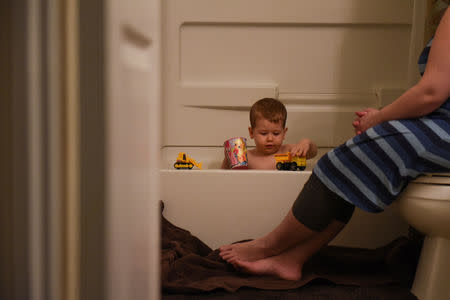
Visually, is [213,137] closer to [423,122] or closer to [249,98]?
[249,98]

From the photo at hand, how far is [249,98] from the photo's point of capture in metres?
1.94

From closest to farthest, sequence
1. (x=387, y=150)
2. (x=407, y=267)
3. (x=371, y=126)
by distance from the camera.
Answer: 1. (x=387, y=150)
2. (x=371, y=126)
3. (x=407, y=267)

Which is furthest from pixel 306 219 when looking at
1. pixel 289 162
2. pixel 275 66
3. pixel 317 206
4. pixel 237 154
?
pixel 275 66

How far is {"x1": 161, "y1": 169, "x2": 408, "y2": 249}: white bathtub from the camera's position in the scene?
145cm

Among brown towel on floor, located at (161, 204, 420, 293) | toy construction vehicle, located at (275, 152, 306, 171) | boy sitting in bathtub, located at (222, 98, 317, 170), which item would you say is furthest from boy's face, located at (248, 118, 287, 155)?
brown towel on floor, located at (161, 204, 420, 293)

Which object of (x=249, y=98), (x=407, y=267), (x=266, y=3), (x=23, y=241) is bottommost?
(x=407, y=267)

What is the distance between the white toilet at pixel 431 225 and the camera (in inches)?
40.1

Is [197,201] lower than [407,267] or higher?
higher

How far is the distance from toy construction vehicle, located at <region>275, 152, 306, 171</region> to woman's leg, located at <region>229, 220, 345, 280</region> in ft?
1.20

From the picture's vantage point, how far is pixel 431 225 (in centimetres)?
105

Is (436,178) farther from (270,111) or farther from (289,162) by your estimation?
(270,111)

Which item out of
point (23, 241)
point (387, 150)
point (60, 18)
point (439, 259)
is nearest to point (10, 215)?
point (23, 241)

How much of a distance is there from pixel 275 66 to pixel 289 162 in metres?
0.52

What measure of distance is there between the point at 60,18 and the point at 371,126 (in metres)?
0.90
